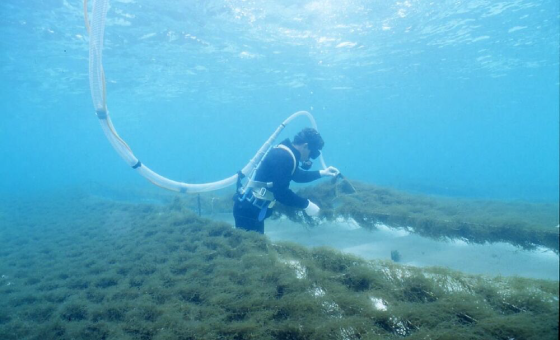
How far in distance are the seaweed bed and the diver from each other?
1.95ft

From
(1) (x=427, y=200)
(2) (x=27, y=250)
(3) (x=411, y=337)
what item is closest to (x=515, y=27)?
(1) (x=427, y=200)

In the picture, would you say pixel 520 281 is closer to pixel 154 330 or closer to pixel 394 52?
pixel 154 330

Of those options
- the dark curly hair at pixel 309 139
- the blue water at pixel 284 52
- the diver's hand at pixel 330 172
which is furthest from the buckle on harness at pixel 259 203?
the blue water at pixel 284 52

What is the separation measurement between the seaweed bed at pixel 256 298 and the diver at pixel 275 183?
1.95ft

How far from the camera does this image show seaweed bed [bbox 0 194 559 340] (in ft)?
8.50

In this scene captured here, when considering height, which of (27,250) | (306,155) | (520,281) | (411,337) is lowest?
(27,250)

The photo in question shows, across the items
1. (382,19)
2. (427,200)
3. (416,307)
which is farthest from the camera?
(382,19)

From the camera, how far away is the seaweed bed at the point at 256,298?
2.59 meters

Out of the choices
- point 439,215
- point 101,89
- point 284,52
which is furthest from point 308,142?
point 284,52

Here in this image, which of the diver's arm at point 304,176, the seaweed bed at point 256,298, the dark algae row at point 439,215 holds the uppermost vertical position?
the diver's arm at point 304,176

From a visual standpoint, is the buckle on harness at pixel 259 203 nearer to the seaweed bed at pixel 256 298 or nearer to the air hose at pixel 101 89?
the seaweed bed at pixel 256 298

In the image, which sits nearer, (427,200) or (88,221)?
(427,200)

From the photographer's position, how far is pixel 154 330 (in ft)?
9.86

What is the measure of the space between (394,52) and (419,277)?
24350mm
